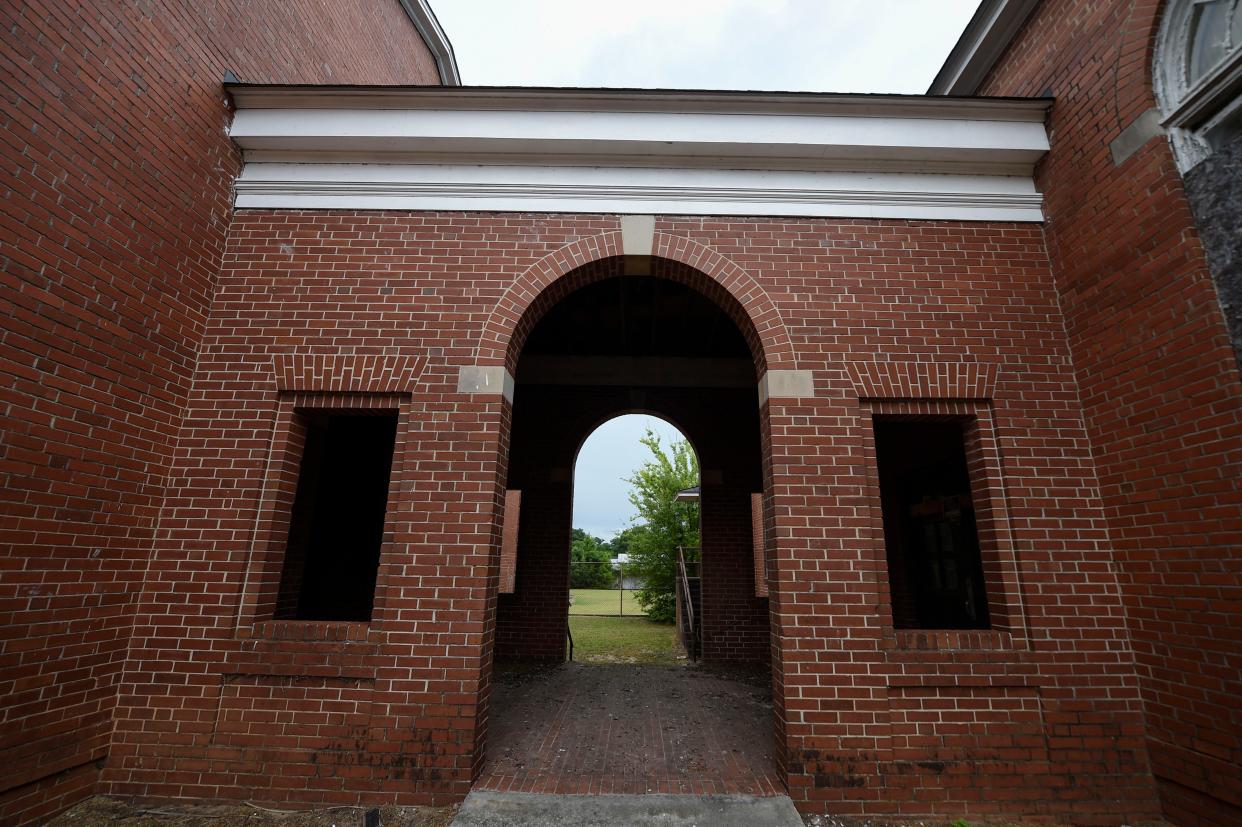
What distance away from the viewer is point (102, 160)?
3.47 metres

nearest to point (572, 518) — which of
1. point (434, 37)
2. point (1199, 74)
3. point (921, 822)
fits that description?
point (921, 822)

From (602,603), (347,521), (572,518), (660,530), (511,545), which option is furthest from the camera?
(602,603)

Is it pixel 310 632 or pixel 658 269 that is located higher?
pixel 658 269

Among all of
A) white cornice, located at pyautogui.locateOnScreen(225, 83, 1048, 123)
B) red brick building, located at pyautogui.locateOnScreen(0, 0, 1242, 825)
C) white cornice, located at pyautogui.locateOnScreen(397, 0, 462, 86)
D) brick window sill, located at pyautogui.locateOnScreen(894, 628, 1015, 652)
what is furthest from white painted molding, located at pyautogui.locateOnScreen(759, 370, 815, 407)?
white cornice, located at pyautogui.locateOnScreen(397, 0, 462, 86)

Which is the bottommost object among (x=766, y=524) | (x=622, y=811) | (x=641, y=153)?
(x=622, y=811)

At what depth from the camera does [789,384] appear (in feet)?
13.6

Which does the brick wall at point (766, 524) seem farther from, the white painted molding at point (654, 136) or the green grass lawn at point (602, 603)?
the green grass lawn at point (602, 603)

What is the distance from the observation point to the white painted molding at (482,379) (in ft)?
13.6

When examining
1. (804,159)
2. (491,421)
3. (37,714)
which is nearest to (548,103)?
(804,159)

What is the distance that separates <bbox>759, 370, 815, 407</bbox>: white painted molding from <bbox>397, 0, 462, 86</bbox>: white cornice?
8797 mm

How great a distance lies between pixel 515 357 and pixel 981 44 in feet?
18.6

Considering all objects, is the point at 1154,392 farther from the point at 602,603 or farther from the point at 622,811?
the point at 602,603

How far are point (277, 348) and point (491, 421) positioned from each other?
191 cm

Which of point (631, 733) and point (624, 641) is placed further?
point (624, 641)
